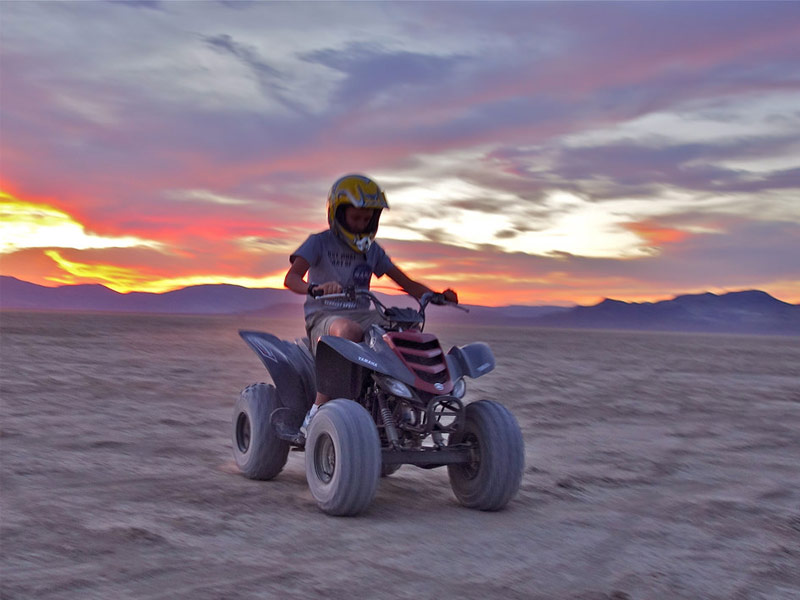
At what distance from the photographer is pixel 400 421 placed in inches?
258

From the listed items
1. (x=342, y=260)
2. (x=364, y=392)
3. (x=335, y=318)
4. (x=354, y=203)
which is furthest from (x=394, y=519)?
(x=354, y=203)

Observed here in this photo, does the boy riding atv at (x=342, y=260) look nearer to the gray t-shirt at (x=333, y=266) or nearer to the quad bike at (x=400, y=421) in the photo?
the gray t-shirt at (x=333, y=266)

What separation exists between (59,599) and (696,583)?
10.8 feet

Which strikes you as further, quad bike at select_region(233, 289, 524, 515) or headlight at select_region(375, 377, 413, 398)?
headlight at select_region(375, 377, 413, 398)

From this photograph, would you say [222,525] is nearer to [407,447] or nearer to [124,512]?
[124,512]

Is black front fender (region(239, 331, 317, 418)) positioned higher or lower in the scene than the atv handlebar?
lower

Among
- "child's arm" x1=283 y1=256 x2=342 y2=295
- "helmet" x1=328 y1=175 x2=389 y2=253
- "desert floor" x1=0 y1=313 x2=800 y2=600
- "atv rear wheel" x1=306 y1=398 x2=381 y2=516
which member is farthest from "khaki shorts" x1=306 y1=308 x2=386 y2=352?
"desert floor" x1=0 y1=313 x2=800 y2=600

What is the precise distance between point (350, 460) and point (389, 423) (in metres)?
0.56

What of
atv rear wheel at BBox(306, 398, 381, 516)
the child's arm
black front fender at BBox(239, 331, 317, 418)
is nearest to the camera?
atv rear wheel at BBox(306, 398, 381, 516)

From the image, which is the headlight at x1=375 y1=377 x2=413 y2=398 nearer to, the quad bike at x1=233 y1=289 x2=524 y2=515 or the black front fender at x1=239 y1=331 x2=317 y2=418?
the quad bike at x1=233 y1=289 x2=524 y2=515

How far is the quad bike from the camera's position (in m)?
6.06

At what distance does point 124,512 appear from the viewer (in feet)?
19.9

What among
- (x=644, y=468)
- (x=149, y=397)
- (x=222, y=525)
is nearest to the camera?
(x=222, y=525)

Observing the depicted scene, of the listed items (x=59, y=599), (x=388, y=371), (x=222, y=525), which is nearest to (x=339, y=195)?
(x=388, y=371)
